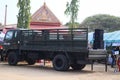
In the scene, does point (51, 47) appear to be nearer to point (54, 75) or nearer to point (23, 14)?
point (54, 75)

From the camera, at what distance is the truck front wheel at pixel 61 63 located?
19.6 metres

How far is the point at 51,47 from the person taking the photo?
2067 centimetres

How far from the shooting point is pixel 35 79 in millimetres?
15875

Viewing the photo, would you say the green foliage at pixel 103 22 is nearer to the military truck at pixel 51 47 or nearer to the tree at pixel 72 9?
the tree at pixel 72 9

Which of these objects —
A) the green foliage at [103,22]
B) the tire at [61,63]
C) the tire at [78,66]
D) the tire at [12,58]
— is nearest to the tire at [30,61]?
the tire at [12,58]

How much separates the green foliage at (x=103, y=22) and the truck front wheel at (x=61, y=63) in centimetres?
5132

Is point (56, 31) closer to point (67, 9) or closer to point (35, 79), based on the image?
point (35, 79)

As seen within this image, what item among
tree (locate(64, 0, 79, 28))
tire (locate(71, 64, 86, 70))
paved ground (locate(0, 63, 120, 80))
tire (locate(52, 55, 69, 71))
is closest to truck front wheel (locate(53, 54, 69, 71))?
tire (locate(52, 55, 69, 71))

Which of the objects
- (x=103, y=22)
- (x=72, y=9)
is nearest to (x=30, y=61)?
(x=72, y=9)

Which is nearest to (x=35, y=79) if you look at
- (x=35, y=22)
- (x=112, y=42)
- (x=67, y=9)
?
(x=112, y=42)

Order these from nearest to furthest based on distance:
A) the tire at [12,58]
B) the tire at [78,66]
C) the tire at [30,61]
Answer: the tire at [78,66]
the tire at [12,58]
the tire at [30,61]

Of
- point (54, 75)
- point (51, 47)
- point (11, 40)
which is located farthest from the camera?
point (11, 40)

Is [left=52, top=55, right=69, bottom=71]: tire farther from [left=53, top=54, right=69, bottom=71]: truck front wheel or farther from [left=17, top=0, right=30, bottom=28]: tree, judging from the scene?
[left=17, top=0, right=30, bottom=28]: tree

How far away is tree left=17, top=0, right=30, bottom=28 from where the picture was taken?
45.0 m
